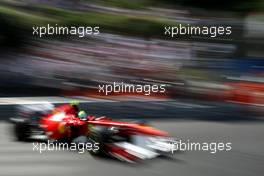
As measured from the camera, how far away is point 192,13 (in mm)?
14359

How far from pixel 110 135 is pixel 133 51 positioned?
7.47 meters

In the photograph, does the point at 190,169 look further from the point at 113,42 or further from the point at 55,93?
the point at 113,42

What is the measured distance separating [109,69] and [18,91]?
6.50 feet

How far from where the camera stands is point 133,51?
1258 centimetres

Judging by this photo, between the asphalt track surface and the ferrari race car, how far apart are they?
0.10 metres

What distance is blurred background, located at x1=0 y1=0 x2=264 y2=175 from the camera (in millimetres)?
10883

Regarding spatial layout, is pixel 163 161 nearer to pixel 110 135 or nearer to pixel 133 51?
pixel 110 135

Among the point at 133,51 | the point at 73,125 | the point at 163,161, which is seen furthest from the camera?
the point at 133,51

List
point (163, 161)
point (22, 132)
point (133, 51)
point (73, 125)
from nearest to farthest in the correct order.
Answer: point (163, 161) → point (73, 125) → point (22, 132) → point (133, 51)

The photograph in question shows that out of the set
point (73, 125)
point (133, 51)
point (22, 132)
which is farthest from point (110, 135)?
point (133, 51)

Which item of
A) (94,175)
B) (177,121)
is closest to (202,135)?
(177,121)

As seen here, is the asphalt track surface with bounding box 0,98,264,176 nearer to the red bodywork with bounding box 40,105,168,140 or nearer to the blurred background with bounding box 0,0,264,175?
the red bodywork with bounding box 40,105,168,140

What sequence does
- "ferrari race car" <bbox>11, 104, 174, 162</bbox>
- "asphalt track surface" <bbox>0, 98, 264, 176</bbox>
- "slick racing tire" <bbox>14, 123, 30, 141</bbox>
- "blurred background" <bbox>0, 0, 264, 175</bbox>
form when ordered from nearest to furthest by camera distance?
1. "asphalt track surface" <bbox>0, 98, 264, 176</bbox>
2. "ferrari race car" <bbox>11, 104, 174, 162</bbox>
3. "slick racing tire" <bbox>14, 123, 30, 141</bbox>
4. "blurred background" <bbox>0, 0, 264, 175</bbox>

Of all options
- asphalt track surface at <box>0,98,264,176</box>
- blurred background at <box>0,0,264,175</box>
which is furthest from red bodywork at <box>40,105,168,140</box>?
blurred background at <box>0,0,264,175</box>
